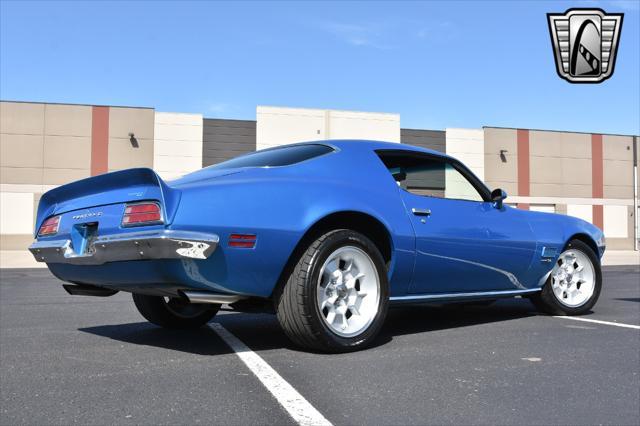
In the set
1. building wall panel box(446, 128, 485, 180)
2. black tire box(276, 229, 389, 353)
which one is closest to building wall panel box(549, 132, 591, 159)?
building wall panel box(446, 128, 485, 180)

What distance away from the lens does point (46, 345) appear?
158 inches

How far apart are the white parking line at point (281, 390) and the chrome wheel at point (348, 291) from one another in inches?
20.0

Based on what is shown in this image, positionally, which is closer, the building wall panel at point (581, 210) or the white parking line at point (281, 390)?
the white parking line at point (281, 390)

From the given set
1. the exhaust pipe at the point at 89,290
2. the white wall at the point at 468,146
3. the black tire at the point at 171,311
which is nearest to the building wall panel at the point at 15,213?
the white wall at the point at 468,146

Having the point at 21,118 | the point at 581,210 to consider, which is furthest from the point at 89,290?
the point at 581,210

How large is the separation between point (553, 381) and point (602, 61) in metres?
9.42

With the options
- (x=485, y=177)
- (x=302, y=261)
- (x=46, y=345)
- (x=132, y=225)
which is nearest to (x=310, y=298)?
(x=302, y=261)

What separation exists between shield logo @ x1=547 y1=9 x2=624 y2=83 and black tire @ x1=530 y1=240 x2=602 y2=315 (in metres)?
5.51

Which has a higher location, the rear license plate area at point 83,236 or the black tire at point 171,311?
the rear license plate area at point 83,236

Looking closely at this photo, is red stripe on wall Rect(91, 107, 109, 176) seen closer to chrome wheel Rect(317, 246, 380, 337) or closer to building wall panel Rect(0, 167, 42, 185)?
building wall panel Rect(0, 167, 42, 185)

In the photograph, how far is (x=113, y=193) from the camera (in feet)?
11.7

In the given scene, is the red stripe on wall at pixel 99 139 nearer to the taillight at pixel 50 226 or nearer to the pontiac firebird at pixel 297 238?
the pontiac firebird at pixel 297 238

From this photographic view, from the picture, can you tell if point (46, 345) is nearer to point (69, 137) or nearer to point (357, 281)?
point (357, 281)

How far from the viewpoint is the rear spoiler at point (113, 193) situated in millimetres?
3244
